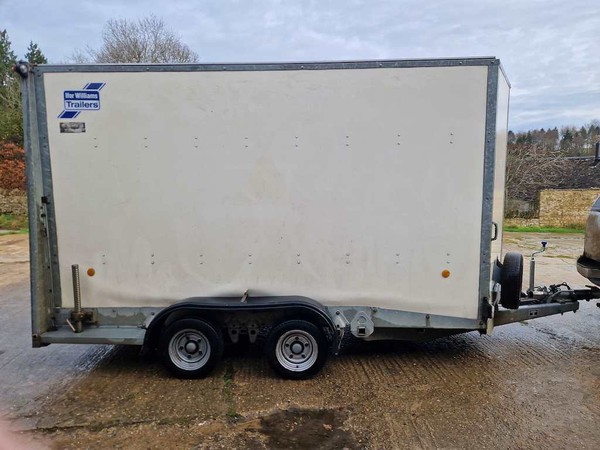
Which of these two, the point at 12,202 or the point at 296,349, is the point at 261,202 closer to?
the point at 296,349

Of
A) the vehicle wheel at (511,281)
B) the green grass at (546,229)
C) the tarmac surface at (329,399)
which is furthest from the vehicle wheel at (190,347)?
the green grass at (546,229)

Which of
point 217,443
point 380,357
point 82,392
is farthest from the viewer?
point 380,357

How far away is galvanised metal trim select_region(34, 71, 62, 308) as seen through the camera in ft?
13.9

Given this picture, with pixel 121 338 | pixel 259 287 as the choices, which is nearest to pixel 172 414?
pixel 121 338

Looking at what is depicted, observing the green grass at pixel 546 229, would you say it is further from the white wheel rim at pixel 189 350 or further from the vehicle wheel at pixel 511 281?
the white wheel rim at pixel 189 350

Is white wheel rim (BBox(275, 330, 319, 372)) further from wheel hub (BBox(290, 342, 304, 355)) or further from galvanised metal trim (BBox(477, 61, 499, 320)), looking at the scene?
galvanised metal trim (BBox(477, 61, 499, 320))

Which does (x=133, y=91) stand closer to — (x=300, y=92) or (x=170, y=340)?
(x=300, y=92)

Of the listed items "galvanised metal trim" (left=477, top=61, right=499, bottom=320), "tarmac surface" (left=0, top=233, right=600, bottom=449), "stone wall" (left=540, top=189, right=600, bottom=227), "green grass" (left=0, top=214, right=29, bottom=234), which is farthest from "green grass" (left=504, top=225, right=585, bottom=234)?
"green grass" (left=0, top=214, right=29, bottom=234)

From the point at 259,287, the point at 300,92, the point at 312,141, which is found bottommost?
the point at 259,287

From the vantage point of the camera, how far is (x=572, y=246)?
1535cm

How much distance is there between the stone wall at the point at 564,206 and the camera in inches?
901

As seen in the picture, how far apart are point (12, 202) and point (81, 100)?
19868 millimetres

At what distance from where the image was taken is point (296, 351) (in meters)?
4.43

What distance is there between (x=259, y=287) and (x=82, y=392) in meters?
1.90
